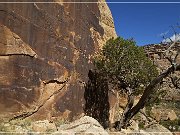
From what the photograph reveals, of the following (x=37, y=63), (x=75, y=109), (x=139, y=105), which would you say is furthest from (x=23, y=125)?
(x=139, y=105)

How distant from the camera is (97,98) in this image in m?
21.1

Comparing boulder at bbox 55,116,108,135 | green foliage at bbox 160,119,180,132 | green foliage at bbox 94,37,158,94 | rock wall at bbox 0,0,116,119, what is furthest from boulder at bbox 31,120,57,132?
green foliage at bbox 160,119,180,132

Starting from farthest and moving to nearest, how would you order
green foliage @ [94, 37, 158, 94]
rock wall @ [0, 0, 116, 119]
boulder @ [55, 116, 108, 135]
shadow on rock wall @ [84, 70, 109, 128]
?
1. shadow on rock wall @ [84, 70, 109, 128]
2. green foliage @ [94, 37, 158, 94]
3. rock wall @ [0, 0, 116, 119]
4. boulder @ [55, 116, 108, 135]

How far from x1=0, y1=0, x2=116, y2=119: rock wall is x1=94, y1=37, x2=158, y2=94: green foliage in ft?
3.59

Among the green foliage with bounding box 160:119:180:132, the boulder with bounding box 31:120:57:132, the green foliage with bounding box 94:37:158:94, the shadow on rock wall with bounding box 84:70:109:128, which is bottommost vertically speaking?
the green foliage with bounding box 160:119:180:132

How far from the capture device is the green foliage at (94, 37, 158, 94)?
19844 mm

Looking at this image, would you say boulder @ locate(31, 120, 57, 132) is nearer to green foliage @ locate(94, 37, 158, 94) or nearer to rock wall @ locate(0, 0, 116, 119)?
rock wall @ locate(0, 0, 116, 119)

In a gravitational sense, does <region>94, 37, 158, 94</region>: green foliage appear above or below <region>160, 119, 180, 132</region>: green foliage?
above

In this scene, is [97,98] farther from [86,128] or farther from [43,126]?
[86,128]

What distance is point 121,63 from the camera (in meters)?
19.8

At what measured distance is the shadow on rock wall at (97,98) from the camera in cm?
2011

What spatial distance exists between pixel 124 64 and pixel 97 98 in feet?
9.80

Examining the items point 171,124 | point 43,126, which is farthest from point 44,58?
point 171,124

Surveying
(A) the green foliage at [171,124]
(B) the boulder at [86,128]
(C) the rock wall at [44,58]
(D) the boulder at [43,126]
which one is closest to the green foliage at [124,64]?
(C) the rock wall at [44,58]
